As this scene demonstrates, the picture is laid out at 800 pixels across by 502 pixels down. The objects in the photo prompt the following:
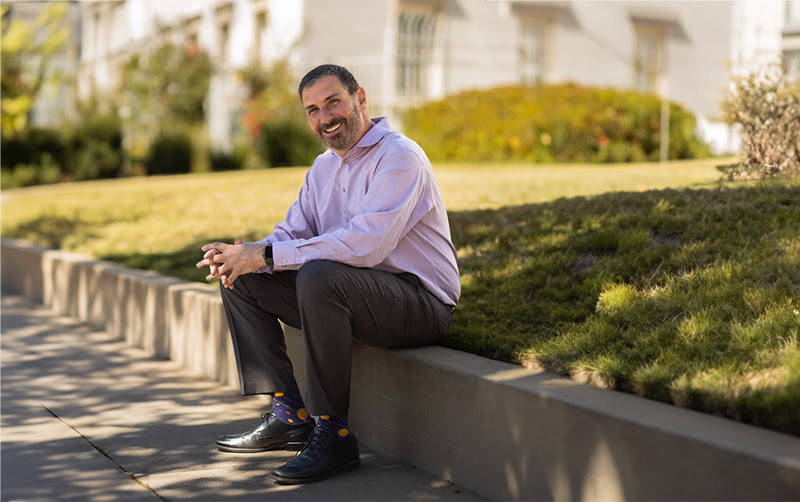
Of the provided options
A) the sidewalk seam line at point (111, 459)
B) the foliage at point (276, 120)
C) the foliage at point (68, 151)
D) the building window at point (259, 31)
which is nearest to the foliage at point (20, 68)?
the foliage at point (68, 151)

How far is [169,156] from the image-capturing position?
20438 mm

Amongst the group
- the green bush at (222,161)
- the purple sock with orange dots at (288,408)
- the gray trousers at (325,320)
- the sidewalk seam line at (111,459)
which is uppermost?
the green bush at (222,161)

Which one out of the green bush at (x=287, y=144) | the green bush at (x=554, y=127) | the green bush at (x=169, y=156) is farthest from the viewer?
the green bush at (x=169, y=156)

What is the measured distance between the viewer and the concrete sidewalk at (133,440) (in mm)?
3666

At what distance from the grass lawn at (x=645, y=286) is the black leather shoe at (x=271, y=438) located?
0.83 metres

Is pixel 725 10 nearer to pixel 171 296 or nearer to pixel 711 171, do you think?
pixel 711 171

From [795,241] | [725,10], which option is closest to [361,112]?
[795,241]

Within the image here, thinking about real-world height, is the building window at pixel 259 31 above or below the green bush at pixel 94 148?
above

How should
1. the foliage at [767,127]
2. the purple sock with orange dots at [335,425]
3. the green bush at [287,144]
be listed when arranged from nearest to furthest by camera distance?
the purple sock with orange dots at [335,425] → the foliage at [767,127] → the green bush at [287,144]

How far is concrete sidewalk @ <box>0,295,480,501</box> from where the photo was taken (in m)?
3.67

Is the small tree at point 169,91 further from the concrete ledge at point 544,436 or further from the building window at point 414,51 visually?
the concrete ledge at point 544,436

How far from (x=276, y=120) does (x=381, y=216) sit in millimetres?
15398

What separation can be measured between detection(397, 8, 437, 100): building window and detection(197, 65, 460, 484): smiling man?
1526 cm

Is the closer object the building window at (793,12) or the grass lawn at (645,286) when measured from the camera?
the grass lawn at (645,286)
